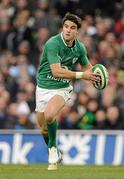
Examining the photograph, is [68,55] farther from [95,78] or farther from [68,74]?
[95,78]

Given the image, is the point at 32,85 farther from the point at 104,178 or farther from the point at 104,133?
the point at 104,178

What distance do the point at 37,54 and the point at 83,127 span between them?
2949 mm

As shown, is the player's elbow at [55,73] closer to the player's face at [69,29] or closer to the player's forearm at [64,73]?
the player's forearm at [64,73]

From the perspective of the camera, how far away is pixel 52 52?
12.2 meters

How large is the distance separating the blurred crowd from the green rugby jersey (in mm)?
4170

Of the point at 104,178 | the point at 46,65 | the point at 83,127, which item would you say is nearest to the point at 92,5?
the point at 83,127

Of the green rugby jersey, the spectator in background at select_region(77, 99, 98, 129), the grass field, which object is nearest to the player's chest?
the green rugby jersey

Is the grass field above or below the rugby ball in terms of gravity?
below

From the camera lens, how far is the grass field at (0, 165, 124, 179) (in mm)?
11257

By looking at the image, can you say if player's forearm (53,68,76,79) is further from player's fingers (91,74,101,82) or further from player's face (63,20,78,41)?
player's face (63,20,78,41)

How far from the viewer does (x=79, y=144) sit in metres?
16.2

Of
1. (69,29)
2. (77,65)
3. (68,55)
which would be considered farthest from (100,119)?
(69,29)

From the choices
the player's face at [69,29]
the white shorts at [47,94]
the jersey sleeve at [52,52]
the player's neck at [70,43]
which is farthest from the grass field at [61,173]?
the player's face at [69,29]

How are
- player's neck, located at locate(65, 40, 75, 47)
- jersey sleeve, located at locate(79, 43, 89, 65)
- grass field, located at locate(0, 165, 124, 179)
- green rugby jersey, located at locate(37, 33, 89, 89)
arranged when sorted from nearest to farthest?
grass field, located at locate(0, 165, 124, 179), green rugby jersey, located at locate(37, 33, 89, 89), player's neck, located at locate(65, 40, 75, 47), jersey sleeve, located at locate(79, 43, 89, 65)
